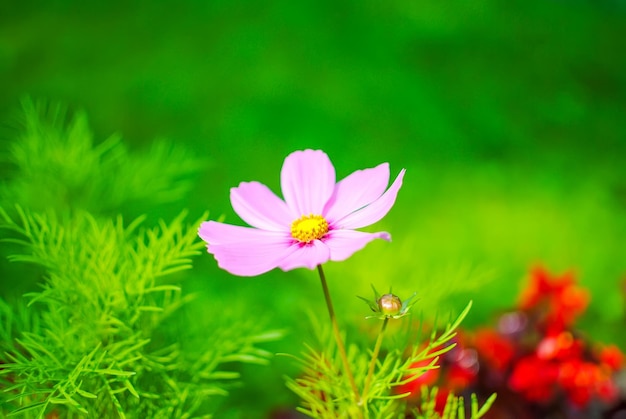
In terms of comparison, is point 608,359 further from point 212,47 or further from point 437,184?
point 212,47

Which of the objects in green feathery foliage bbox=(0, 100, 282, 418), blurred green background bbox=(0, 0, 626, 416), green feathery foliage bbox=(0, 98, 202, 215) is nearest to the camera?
green feathery foliage bbox=(0, 100, 282, 418)

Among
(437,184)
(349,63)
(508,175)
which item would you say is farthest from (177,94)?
(508,175)

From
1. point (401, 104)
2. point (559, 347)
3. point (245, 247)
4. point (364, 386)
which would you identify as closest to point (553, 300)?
point (559, 347)

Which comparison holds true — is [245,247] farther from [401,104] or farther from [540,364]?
[401,104]

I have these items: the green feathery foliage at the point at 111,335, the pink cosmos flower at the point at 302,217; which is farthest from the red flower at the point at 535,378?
the pink cosmos flower at the point at 302,217

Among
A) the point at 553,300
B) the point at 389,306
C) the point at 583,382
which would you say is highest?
the point at 553,300

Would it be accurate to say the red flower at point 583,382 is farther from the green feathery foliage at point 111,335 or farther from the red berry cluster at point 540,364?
the green feathery foliage at point 111,335

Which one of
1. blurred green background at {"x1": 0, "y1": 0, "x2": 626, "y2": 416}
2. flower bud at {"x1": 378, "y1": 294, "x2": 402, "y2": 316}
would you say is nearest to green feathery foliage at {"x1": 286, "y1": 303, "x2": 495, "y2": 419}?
flower bud at {"x1": 378, "y1": 294, "x2": 402, "y2": 316}

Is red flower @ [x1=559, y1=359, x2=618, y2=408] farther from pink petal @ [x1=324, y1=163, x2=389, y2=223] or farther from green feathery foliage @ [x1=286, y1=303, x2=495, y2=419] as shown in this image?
pink petal @ [x1=324, y1=163, x2=389, y2=223]
